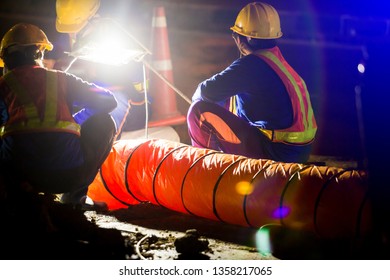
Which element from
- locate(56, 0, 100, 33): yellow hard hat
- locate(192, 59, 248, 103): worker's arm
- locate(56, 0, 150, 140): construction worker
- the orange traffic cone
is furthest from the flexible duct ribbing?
the orange traffic cone

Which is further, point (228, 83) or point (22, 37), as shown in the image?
point (228, 83)

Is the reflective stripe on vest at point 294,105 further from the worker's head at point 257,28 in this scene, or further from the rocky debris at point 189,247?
the rocky debris at point 189,247

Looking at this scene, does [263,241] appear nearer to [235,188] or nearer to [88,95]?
[235,188]

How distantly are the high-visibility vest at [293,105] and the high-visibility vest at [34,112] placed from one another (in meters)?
1.94

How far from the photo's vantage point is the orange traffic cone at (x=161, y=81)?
814 cm

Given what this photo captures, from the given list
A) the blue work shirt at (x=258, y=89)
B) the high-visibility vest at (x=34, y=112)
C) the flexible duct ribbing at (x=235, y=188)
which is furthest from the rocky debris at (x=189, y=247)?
the blue work shirt at (x=258, y=89)

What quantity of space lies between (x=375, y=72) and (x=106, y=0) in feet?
28.6

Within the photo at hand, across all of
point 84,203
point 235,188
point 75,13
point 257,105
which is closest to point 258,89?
point 257,105

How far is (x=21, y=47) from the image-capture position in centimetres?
469

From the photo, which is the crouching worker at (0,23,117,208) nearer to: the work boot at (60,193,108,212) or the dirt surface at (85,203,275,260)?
the work boot at (60,193,108,212)

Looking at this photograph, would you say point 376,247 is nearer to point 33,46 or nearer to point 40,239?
point 40,239

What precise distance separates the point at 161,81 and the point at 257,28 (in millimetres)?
2649

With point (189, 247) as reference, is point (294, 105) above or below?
above

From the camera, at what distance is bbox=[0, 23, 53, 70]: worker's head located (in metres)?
4.69
